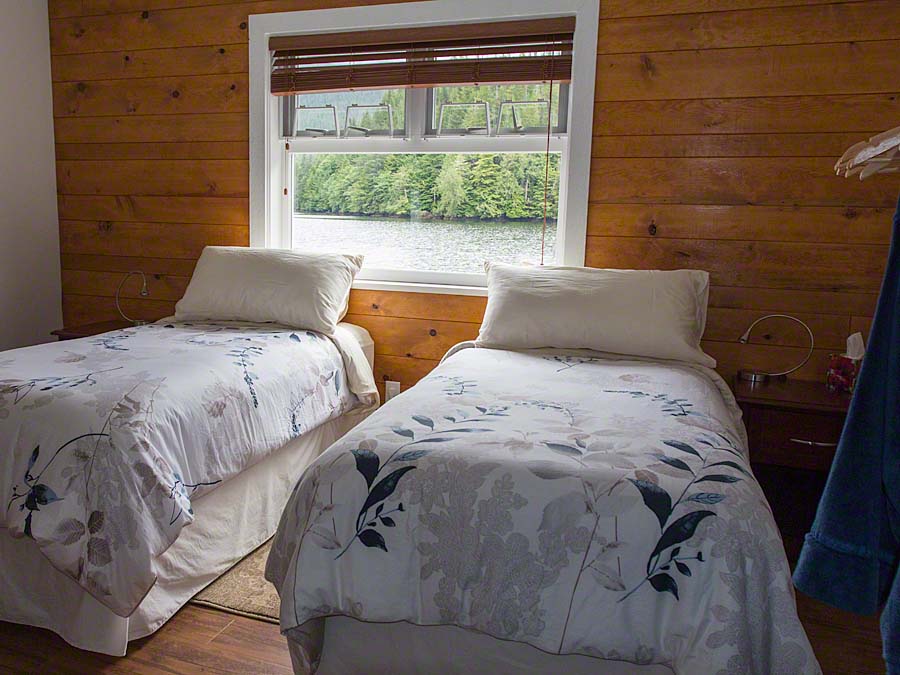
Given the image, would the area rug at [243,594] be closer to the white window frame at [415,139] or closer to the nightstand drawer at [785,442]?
the white window frame at [415,139]

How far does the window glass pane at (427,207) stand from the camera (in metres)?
3.21

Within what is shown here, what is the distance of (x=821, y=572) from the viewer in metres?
0.98

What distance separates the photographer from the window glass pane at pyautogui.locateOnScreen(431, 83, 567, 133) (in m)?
3.12

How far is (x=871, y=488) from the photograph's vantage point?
0.96m

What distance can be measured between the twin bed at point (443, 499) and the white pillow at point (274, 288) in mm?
330

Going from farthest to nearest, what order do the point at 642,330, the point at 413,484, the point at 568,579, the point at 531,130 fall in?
the point at 531,130
the point at 642,330
the point at 413,484
the point at 568,579

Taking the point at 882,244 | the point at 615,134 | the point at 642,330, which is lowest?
the point at 642,330

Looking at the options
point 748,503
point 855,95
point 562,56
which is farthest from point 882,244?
point 748,503

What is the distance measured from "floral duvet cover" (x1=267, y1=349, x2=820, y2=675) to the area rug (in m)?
0.56

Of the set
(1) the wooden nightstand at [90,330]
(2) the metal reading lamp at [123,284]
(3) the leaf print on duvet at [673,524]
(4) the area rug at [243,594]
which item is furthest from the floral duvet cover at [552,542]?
(2) the metal reading lamp at [123,284]

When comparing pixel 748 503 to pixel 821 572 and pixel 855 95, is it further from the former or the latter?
pixel 855 95

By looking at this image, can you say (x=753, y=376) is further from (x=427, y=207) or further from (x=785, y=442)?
(x=427, y=207)

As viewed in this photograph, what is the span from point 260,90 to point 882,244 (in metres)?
2.69

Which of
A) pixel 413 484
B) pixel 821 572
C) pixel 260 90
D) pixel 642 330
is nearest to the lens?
pixel 821 572
